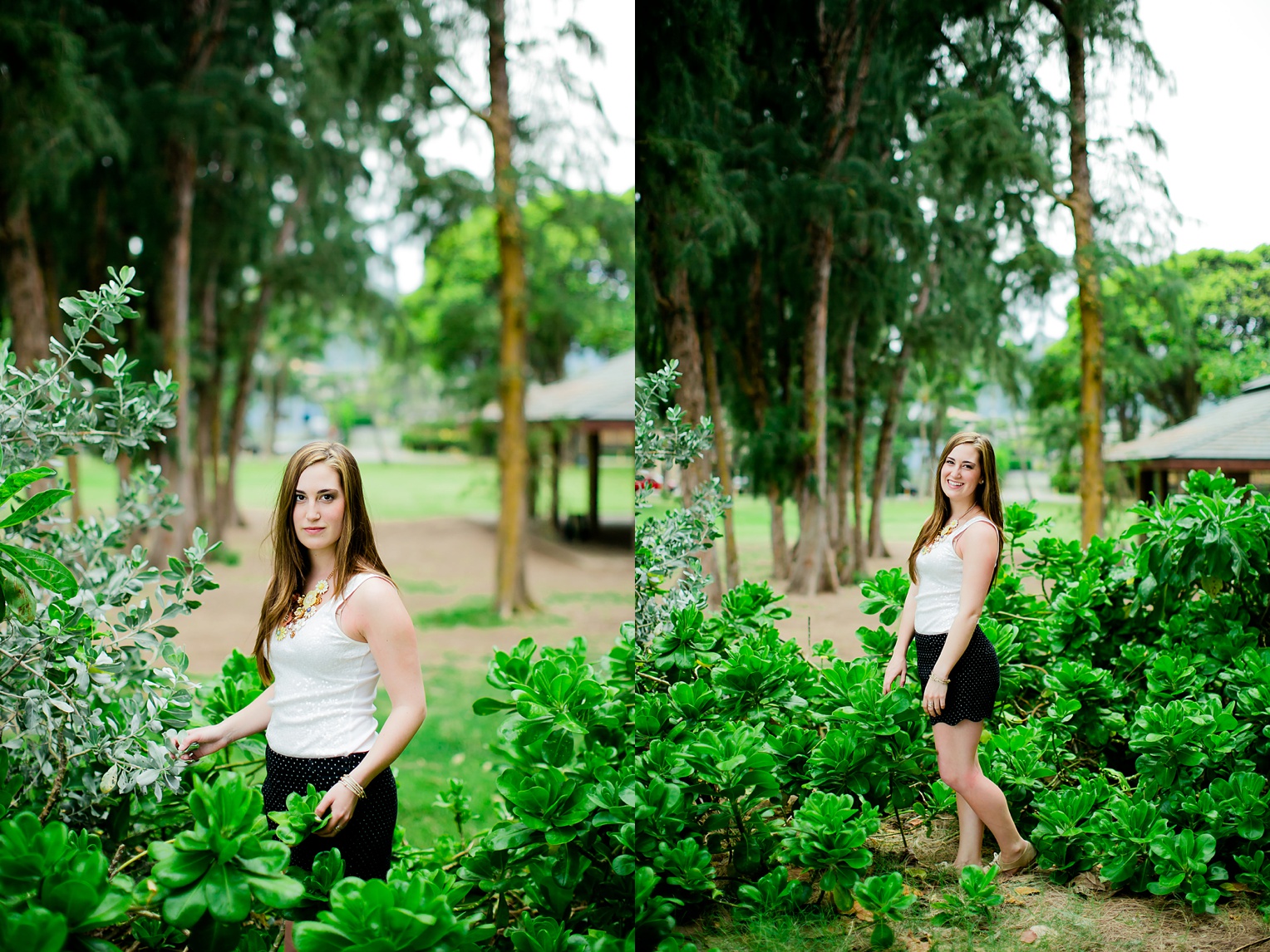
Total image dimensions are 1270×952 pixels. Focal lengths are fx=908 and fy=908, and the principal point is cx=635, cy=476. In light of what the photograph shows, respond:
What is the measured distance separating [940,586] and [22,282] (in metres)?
7.12

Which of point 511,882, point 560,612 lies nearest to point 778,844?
point 511,882

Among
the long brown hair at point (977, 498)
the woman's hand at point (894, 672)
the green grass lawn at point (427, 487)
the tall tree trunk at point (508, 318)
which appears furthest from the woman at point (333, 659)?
the green grass lawn at point (427, 487)

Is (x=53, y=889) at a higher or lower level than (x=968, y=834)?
higher

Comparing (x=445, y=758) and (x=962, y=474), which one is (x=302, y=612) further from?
(x=445, y=758)

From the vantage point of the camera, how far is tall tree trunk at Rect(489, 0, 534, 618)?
7.38 m

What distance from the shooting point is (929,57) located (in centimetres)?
209

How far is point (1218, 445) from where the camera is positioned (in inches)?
85.7

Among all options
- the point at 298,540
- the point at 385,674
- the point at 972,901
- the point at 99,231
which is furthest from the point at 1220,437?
the point at 99,231

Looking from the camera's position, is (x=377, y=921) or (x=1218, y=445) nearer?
(x=377, y=921)

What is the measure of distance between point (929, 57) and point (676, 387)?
3.13 feet

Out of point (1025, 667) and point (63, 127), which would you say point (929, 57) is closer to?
point (1025, 667)

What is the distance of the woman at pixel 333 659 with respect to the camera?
1.50 m

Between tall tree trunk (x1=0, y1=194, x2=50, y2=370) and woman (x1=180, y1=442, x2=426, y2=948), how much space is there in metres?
6.13

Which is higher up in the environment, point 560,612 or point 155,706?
point 155,706
